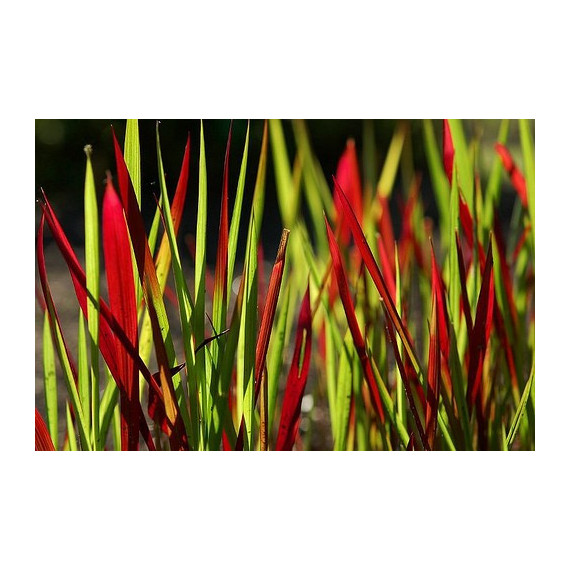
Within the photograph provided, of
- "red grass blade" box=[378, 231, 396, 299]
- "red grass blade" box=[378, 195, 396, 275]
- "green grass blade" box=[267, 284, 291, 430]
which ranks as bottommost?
"green grass blade" box=[267, 284, 291, 430]

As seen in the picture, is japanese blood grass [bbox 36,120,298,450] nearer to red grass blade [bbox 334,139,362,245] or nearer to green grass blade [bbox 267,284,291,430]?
green grass blade [bbox 267,284,291,430]

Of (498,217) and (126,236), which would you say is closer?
(126,236)

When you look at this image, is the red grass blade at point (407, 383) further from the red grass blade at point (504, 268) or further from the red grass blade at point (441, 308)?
the red grass blade at point (504, 268)

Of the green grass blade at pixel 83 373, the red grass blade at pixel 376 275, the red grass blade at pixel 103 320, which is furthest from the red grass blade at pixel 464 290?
the green grass blade at pixel 83 373

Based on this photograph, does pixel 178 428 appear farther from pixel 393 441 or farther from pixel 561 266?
pixel 561 266

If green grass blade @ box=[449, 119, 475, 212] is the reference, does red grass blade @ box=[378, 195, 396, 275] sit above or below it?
below

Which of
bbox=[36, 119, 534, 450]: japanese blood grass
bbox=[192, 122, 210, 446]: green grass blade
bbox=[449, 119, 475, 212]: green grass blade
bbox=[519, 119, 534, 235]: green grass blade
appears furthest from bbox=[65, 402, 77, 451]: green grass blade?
bbox=[519, 119, 534, 235]: green grass blade
